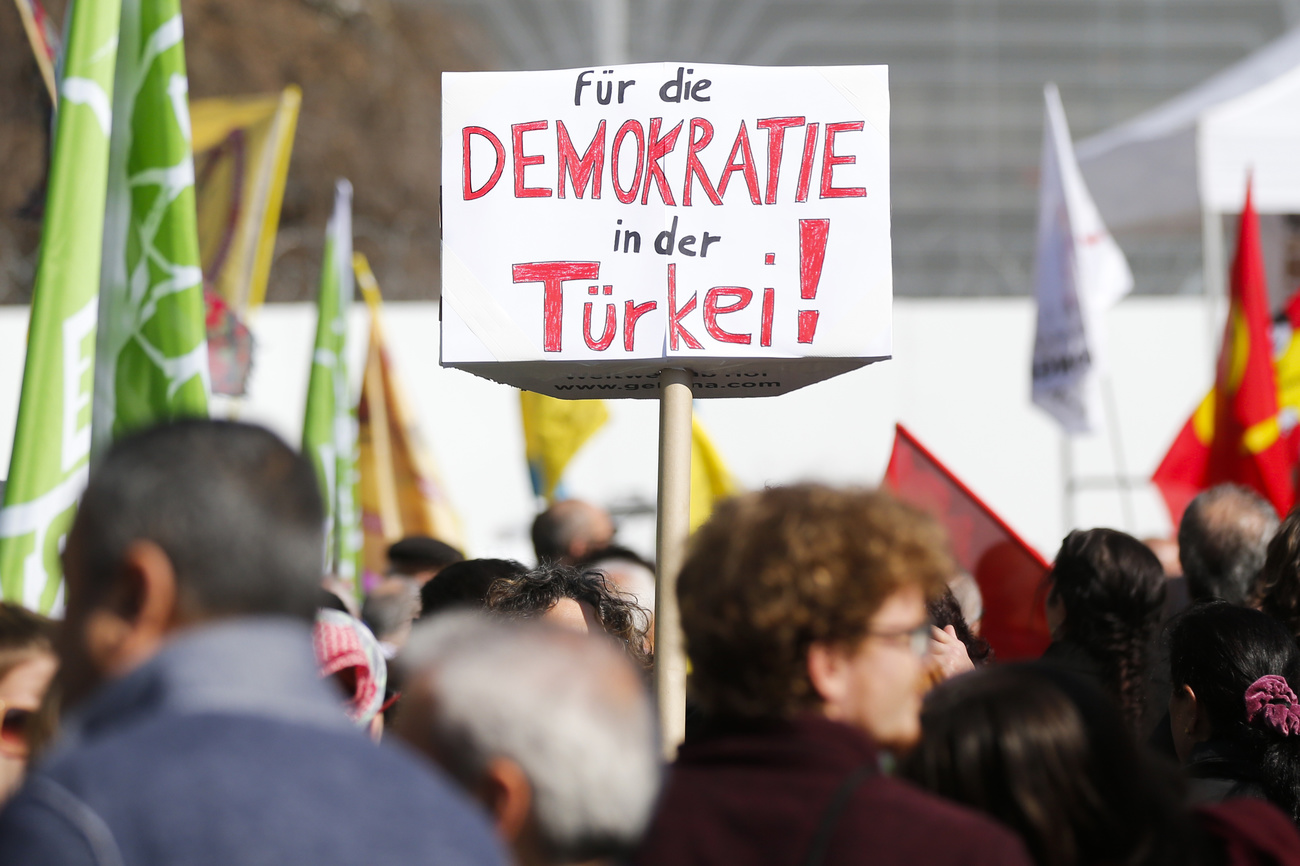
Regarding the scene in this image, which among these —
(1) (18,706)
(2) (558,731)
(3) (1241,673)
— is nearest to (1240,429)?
(3) (1241,673)

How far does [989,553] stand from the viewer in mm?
3895

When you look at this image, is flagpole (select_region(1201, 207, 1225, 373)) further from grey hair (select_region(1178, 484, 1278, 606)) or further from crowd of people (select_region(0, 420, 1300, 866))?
crowd of people (select_region(0, 420, 1300, 866))

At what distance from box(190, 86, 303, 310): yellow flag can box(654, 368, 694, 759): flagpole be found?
292 cm

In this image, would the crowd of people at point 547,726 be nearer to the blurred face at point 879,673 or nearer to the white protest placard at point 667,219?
the blurred face at point 879,673

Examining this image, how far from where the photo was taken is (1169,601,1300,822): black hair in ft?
7.78

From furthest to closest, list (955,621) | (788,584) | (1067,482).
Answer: (1067,482)
(955,621)
(788,584)

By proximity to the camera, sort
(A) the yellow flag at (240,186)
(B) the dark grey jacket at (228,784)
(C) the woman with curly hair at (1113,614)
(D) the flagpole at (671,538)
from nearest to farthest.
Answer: (B) the dark grey jacket at (228,784), (D) the flagpole at (671,538), (C) the woman with curly hair at (1113,614), (A) the yellow flag at (240,186)

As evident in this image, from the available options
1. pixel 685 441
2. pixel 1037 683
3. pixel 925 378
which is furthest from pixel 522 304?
pixel 925 378

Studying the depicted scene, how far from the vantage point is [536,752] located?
1.30 m

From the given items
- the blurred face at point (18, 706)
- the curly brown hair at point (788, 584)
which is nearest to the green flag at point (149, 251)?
the blurred face at point (18, 706)

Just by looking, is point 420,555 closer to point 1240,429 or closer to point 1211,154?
point 1240,429

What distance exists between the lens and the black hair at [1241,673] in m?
2.37

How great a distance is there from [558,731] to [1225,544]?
8.73 feet

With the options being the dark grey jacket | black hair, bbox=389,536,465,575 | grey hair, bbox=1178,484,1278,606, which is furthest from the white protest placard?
black hair, bbox=389,536,465,575
